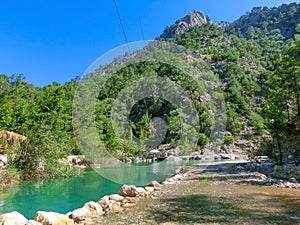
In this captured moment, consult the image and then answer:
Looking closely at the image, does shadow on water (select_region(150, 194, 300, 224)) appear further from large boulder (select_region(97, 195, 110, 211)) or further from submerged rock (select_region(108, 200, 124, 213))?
large boulder (select_region(97, 195, 110, 211))

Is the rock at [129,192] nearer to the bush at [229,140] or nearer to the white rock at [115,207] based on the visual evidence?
the white rock at [115,207]

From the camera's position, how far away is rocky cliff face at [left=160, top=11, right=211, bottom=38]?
78062mm

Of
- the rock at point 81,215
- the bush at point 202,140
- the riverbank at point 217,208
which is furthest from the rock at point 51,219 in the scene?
the bush at point 202,140

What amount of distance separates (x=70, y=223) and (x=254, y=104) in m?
39.8

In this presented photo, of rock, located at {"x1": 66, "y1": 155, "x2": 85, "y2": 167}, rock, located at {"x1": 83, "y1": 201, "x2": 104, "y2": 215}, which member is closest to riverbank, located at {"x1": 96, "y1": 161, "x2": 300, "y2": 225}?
rock, located at {"x1": 83, "y1": 201, "x2": 104, "y2": 215}

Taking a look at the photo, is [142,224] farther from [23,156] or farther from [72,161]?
[72,161]

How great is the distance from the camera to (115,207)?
14.5 feet

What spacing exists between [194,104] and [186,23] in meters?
54.7

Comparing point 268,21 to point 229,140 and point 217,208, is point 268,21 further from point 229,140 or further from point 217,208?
point 217,208

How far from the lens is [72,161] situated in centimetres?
1608

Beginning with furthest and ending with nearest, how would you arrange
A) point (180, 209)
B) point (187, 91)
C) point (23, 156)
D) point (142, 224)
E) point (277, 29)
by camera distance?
1. point (277, 29)
2. point (187, 91)
3. point (23, 156)
4. point (180, 209)
5. point (142, 224)

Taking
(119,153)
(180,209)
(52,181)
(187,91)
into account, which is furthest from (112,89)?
(180,209)

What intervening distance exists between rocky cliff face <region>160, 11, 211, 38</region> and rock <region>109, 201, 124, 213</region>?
77.0 m

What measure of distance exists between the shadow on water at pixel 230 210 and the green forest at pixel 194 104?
4527 mm
